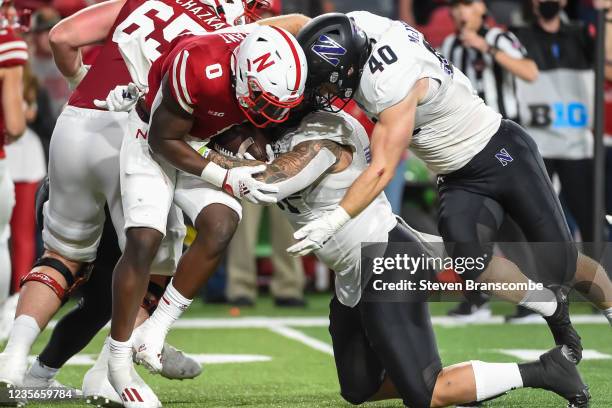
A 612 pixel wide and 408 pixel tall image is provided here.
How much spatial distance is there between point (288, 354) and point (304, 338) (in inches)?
24.1

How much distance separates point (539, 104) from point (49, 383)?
160 inches

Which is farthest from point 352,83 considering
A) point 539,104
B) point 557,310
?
point 539,104

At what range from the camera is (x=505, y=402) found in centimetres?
455

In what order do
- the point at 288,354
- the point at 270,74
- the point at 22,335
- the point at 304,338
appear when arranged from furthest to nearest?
the point at 304,338 → the point at 288,354 → the point at 22,335 → the point at 270,74

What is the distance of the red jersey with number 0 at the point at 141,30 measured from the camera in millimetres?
4719

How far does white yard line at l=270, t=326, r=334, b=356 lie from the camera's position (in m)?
6.51

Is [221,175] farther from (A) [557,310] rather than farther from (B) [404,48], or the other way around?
(A) [557,310]

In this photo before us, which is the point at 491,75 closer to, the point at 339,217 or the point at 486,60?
the point at 486,60

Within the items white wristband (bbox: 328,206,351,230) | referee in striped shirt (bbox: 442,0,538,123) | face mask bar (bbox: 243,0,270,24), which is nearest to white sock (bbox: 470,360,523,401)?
white wristband (bbox: 328,206,351,230)

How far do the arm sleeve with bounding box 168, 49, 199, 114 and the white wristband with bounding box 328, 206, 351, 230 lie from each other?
2.01ft

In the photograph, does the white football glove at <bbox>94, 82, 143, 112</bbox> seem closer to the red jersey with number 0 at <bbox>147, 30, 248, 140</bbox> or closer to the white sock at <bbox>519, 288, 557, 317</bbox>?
the red jersey with number 0 at <bbox>147, 30, 248, 140</bbox>

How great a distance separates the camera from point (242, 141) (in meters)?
4.45

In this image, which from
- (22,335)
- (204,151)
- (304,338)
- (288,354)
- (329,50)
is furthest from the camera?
(304,338)

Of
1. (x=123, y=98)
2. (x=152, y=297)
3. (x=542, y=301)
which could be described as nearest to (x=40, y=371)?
(x=152, y=297)
